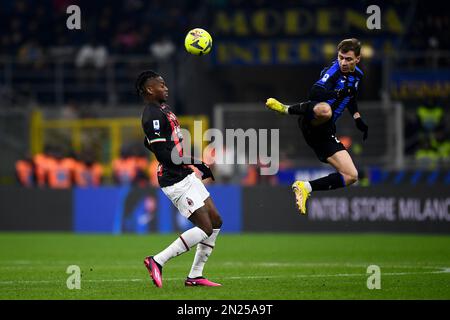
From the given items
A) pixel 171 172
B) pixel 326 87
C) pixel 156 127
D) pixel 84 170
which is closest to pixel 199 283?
pixel 171 172

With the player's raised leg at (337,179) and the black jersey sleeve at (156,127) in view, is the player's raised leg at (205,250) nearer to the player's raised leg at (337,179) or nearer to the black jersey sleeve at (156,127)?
the black jersey sleeve at (156,127)

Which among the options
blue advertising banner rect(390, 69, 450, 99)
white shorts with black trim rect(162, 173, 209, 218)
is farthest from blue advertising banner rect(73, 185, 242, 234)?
white shorts with black trim rect(162, 173, 209, 218)

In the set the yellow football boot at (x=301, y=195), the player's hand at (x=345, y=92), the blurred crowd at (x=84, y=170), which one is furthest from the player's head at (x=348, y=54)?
the blurred crowd at (x=84, y=170)

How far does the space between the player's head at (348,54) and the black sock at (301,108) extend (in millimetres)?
610

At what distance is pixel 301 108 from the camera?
11656 millimetres

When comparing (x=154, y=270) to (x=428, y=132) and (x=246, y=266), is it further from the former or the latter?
(x=428, y=132)

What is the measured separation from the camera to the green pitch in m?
10.7

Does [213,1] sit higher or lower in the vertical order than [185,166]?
higher

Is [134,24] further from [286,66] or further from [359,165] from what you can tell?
[359,165]

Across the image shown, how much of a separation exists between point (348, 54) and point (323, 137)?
1.05 m

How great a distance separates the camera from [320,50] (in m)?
27.4

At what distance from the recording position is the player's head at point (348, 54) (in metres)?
11.8
